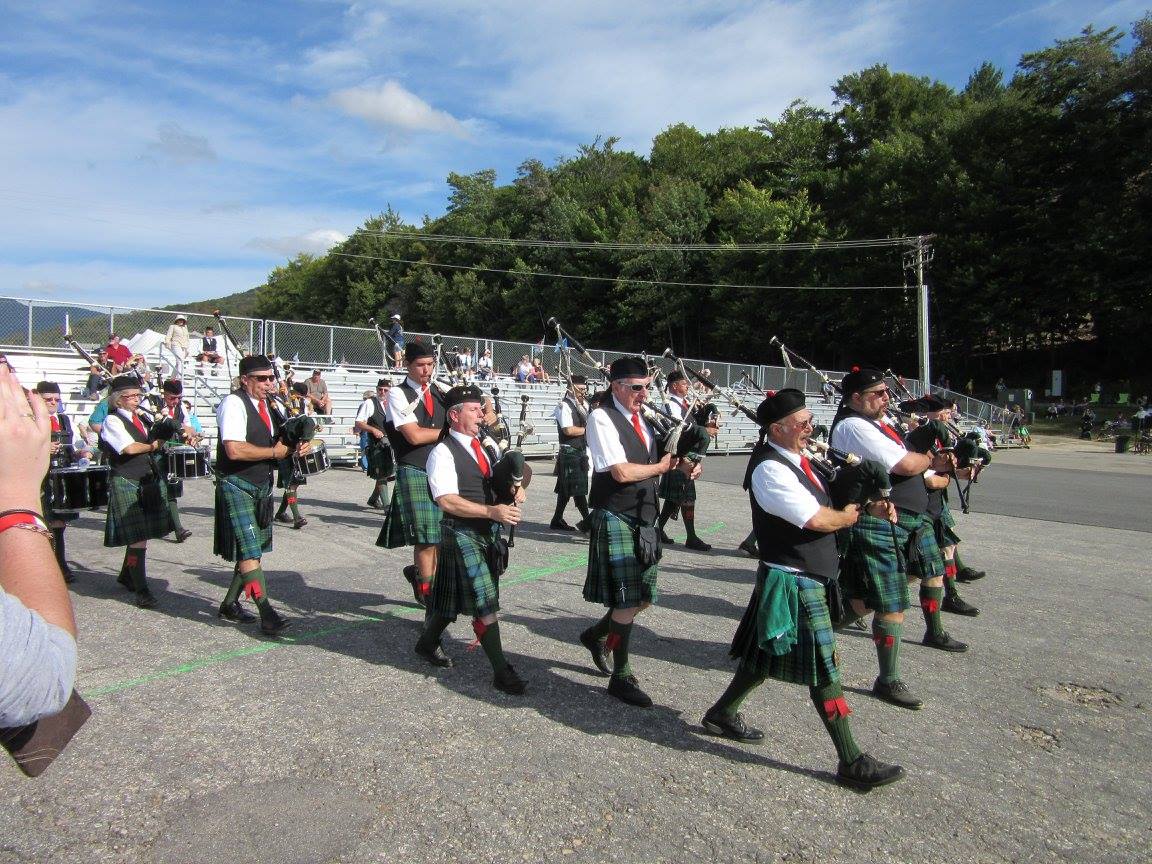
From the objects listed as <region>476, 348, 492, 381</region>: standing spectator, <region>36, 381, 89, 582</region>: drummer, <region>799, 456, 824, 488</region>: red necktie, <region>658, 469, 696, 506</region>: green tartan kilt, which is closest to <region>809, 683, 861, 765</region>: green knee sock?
<region>799, 456, 824, 488</region>: red necktie

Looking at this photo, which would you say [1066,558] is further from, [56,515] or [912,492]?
[56,515]

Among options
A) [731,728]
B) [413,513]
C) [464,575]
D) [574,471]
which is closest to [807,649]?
[731,728]

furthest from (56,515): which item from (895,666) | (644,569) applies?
(895,666)

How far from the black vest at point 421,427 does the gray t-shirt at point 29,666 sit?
416 cm

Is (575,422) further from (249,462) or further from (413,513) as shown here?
(249,462)

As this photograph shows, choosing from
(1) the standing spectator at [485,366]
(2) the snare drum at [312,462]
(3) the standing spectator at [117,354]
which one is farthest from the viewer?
(1) the standing spectator at [485,366]

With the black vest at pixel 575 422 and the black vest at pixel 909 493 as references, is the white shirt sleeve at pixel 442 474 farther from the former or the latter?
the black vest at pixel 575 422

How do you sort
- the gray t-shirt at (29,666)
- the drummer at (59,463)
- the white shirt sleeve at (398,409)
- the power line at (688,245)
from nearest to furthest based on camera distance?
the gray t-shirt at (29,666) < the white shirt sleeve at (398,409) < the drummer at (59,463) < the power line at (688,245)

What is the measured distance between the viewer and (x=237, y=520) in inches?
202

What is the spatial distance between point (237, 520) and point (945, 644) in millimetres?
4806

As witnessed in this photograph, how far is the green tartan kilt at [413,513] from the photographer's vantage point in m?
5.49

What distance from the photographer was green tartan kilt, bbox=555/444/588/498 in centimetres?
891

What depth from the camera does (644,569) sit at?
13.7 ft

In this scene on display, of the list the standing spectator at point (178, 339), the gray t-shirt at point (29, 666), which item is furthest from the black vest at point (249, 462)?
the standing spectator at point (178, 339)
